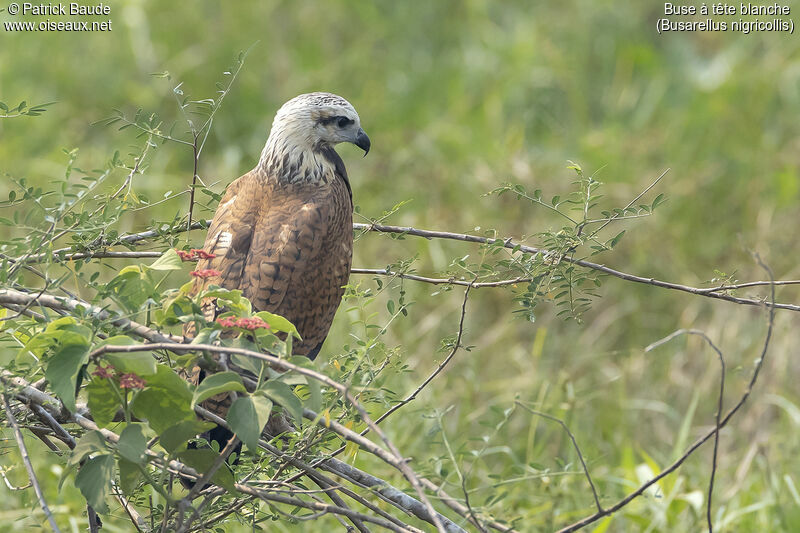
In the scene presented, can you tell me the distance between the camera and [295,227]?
299cm

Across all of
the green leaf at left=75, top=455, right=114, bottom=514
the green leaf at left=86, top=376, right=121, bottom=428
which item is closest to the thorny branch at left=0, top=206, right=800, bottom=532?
the green leaf at left=86, top=376, right=121, bottom=428

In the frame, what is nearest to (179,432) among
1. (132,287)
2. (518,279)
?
(132,287)

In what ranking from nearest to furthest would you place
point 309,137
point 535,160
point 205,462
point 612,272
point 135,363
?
point 135,363 < point 205,462 < point 612,272 < point 309,137 < point 535,160

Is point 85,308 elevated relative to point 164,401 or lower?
elevated

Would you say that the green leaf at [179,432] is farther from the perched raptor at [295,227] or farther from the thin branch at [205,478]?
the perched raptor at [295,227]

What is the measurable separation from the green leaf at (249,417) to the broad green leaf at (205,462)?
0.29m

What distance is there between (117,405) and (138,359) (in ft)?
0.60

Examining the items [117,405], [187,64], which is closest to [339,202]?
[117,405]

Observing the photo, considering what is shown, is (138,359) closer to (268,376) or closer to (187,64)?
(268,376)

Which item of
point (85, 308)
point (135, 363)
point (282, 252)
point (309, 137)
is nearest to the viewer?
point (135, 363)

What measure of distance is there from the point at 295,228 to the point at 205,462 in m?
1.20

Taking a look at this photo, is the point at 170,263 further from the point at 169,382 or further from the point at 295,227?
the point at 295,227

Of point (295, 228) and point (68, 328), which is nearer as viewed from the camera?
point (68, 328)

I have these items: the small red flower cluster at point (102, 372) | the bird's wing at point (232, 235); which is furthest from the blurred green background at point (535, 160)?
the small red flower cluster at point (102, 372)
